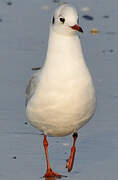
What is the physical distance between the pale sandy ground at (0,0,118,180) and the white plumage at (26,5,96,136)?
A: 0.45 metres

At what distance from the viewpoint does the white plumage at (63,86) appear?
303 inches

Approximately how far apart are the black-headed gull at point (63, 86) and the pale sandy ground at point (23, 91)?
31cm

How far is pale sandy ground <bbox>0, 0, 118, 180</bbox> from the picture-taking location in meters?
7.99

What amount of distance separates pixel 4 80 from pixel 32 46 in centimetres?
202

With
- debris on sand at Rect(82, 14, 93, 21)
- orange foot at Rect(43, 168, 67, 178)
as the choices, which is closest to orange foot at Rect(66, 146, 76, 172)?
orange foot at Rect(43, 168, 67, 178)

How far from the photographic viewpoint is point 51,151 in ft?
27.9

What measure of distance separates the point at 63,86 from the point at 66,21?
610 millimetres

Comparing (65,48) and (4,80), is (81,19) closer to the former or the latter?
(4,80)

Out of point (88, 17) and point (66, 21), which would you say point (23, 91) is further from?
point (88, 17)

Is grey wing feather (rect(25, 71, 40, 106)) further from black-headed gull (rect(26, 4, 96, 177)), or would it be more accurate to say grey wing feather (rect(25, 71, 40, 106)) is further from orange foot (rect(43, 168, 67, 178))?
orange foot (rect(43, 168, 67, 178))

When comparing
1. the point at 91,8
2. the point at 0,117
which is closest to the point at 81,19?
the point at 91,8

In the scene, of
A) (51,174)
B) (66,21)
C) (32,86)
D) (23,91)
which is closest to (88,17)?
(23,91)

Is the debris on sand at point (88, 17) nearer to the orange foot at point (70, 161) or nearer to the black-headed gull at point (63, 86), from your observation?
the black-headed gull at point (63, 86)

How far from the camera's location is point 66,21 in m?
7.71
